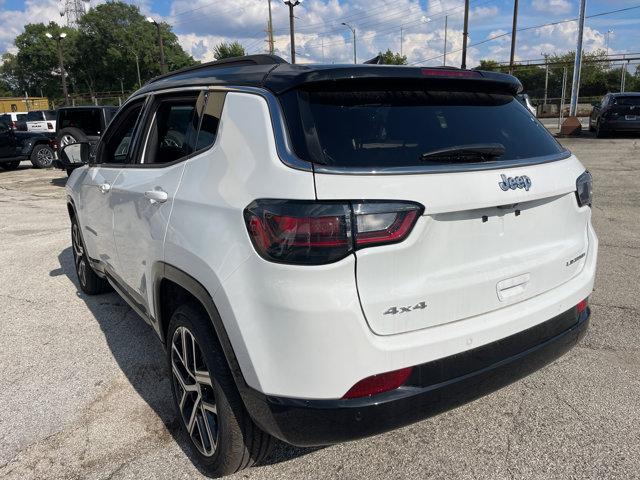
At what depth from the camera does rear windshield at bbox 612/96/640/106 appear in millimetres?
17859

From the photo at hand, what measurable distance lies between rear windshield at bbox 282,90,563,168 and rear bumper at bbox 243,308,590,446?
79cm

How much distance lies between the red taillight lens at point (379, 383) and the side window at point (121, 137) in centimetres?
219

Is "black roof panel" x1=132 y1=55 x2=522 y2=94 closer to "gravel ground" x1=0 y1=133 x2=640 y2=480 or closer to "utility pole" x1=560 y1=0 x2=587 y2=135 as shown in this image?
"gravel ground" x1=0 y1=133 x2=640 y2=480

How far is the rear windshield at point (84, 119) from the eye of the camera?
45.3 feet

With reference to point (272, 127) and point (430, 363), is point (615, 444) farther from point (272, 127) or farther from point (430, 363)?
point (272, 127)

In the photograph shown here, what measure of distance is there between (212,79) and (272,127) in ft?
2.34

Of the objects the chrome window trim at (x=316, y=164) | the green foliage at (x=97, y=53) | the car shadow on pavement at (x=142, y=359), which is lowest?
the car shadow on pavement at (x=142, y=359)

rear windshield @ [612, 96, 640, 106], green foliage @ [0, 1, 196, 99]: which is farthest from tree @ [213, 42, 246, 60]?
rear windshield @ [612, 96, 640, 106]

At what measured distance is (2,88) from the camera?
332 ft

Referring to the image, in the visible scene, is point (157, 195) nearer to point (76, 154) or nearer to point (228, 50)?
point (76, 154)

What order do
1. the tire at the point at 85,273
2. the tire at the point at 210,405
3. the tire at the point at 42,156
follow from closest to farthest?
the tire at the point at 210,405
the tire at the point at 85,273
the tire at the point at 42,156

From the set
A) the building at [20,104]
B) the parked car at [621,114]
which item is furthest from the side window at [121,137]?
the building at [20,104]

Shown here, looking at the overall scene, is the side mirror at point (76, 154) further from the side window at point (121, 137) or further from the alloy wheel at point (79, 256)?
the alloy wheel at point (79, 256)

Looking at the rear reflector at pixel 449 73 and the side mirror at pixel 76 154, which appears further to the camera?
the side mirror at pixel 76 154
